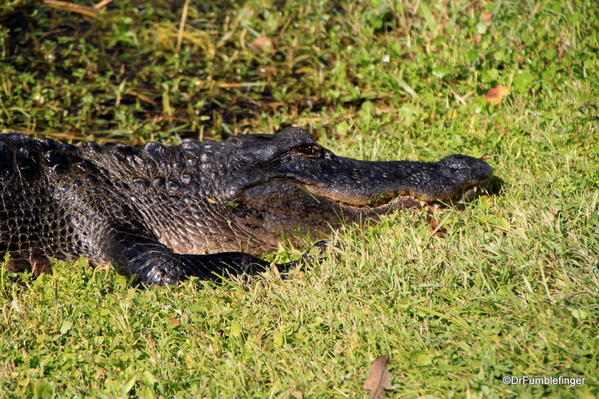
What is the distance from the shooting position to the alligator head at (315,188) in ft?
15.2

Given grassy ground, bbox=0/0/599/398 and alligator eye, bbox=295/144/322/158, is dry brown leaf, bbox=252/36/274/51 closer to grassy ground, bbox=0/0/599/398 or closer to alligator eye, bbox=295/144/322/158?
grassy ground, bbox=0/0/599/398

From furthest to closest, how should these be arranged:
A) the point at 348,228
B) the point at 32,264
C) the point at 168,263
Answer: the point at 348,228 < the point at 32,264 < the point at 168,263

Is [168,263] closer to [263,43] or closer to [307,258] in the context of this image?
[307,258]

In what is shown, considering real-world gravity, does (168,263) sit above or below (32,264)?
above

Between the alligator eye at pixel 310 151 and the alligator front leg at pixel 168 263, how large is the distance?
0.84 metres

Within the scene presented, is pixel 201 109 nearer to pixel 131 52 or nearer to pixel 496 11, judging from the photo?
pixel 131 52

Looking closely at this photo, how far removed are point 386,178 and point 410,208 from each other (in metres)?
0.24

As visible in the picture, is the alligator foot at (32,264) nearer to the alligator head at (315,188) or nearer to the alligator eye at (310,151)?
the alligator head at (315,188)

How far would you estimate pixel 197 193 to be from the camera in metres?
4.71

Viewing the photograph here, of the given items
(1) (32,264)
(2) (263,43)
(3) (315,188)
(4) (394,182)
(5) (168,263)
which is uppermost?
A: (4) (394,182)

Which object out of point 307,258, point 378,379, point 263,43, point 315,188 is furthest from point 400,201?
point 263,43

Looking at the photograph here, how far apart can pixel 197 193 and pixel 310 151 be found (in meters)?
0.77

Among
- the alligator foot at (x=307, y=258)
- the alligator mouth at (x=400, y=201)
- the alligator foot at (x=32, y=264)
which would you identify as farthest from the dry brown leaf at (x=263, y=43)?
the alligator foot at (x=32, y=264)

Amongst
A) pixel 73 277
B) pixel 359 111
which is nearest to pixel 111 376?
pixel 73 277
